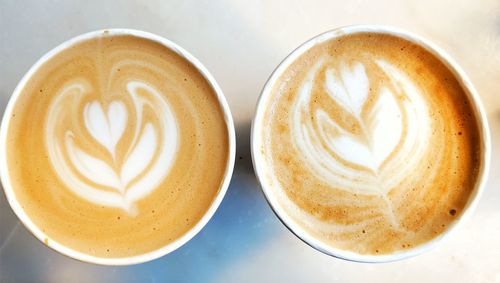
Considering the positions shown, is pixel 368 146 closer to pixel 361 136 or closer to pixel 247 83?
pixel 361 136

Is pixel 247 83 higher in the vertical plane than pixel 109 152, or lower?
higher

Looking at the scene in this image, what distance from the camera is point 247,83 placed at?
1.32 metres

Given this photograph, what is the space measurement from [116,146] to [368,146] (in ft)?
1.88

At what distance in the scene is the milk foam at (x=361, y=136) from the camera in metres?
1.07

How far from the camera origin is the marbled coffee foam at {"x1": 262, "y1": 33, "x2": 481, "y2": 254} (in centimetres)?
107

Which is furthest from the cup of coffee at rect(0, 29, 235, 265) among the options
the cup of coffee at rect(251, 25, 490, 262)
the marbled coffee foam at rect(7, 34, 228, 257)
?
the cup of coffee at rect(251, 25, 490, 262)

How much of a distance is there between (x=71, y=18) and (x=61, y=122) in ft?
1.35

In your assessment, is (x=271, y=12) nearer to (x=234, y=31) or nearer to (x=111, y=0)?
(x=234, y=31)

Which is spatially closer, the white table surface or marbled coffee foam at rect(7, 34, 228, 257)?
marbled coffee foam at rect(7, 34, 228, 257)

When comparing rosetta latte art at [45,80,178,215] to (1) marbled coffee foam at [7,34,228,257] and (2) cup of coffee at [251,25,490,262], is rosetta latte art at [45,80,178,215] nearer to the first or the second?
(1) marbled coffee foam at [7,34,228,257]

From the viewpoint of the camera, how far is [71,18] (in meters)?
1.33

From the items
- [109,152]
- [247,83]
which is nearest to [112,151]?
[109,152]

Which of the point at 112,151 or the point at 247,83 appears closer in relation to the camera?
the point at 112,151

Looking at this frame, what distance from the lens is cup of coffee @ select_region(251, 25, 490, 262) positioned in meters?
1.07
